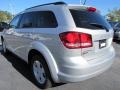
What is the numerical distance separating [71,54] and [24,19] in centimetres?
240

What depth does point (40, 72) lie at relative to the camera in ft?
16.3

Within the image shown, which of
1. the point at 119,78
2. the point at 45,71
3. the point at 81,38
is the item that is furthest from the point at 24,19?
the point at 119,78

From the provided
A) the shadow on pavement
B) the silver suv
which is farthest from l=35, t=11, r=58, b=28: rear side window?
the shadow on pavement

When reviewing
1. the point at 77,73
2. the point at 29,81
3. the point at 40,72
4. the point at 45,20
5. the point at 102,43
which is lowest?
the point at 29,81

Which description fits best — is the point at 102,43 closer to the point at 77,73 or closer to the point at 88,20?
the point at 88,20

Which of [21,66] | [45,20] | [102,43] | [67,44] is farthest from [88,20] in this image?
[21,66]

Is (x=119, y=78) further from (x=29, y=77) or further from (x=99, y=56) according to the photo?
(x=29, y=77)

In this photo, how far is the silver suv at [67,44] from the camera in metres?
4.08

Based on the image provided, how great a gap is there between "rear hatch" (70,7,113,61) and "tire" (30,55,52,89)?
935mm

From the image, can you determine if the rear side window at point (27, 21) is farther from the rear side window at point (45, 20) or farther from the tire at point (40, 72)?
the tire at point (40, 72)

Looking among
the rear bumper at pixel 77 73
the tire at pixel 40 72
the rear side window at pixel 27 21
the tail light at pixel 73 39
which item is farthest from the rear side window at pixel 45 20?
the rear bumper at pixel 77 73

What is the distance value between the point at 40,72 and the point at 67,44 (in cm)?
124

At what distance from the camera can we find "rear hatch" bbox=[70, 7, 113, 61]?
420cm

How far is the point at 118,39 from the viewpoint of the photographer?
48.4 ft
